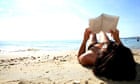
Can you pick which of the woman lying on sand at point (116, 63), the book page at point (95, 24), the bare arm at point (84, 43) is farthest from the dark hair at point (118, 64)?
the bare arm at point (84, 43)

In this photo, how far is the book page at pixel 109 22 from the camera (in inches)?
195

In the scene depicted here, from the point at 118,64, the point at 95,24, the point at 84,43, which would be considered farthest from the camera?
the point at 84,43

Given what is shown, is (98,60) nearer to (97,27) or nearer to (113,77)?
(113,77)

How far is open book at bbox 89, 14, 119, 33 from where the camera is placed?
4918 millimetres

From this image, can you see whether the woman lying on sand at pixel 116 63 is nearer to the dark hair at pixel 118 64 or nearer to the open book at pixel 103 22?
the dark hair at pixel 118 64

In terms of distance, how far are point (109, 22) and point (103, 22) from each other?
20 cm

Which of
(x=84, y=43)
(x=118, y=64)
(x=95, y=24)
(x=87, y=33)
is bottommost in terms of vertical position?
(x=118, y=64)

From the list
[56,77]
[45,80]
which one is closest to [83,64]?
[56,77]

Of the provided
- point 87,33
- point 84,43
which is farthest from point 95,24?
point 84,43

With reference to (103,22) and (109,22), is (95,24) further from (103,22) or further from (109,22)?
(109,22)

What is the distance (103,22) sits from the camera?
16.3 feet

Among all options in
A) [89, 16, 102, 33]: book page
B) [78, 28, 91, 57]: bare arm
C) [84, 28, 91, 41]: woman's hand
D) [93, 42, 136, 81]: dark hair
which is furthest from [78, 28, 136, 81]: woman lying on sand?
[84, 28, 91, 41]: woman's hand

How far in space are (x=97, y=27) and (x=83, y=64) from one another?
3.65 ft

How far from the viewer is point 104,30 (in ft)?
16.9
